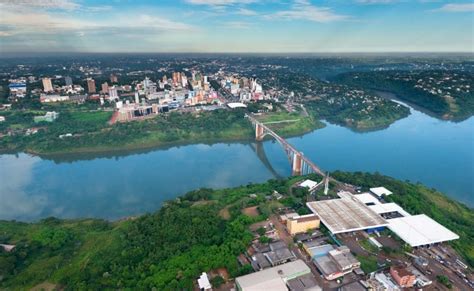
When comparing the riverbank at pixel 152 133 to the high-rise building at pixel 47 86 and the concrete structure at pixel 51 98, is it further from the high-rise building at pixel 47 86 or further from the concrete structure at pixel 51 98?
the high-rise building at pixel 47 86

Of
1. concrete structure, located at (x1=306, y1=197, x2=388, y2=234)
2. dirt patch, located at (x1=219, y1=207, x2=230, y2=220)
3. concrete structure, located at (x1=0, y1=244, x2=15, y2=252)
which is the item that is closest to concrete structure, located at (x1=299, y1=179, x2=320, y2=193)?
concrete structure, located at (x1=306, y1=197, x2=388, y2=234)

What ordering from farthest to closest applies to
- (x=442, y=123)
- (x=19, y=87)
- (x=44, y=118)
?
1. (x=19, y=87)
2. (x=442, y=123)
3. (x=44, y=118)

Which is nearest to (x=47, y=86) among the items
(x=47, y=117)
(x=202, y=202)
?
(x=47, y=117)

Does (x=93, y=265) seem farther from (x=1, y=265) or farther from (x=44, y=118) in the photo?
(x=44, y=118)

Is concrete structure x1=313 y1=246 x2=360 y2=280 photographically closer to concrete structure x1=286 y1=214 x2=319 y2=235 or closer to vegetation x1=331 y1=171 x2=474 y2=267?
concrete structure x1=286 y1=214 x2=319 y2=235

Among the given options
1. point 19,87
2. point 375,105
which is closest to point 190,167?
point 375,105

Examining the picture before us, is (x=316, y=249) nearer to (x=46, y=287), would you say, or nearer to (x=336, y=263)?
→ (x=336, y=263)
